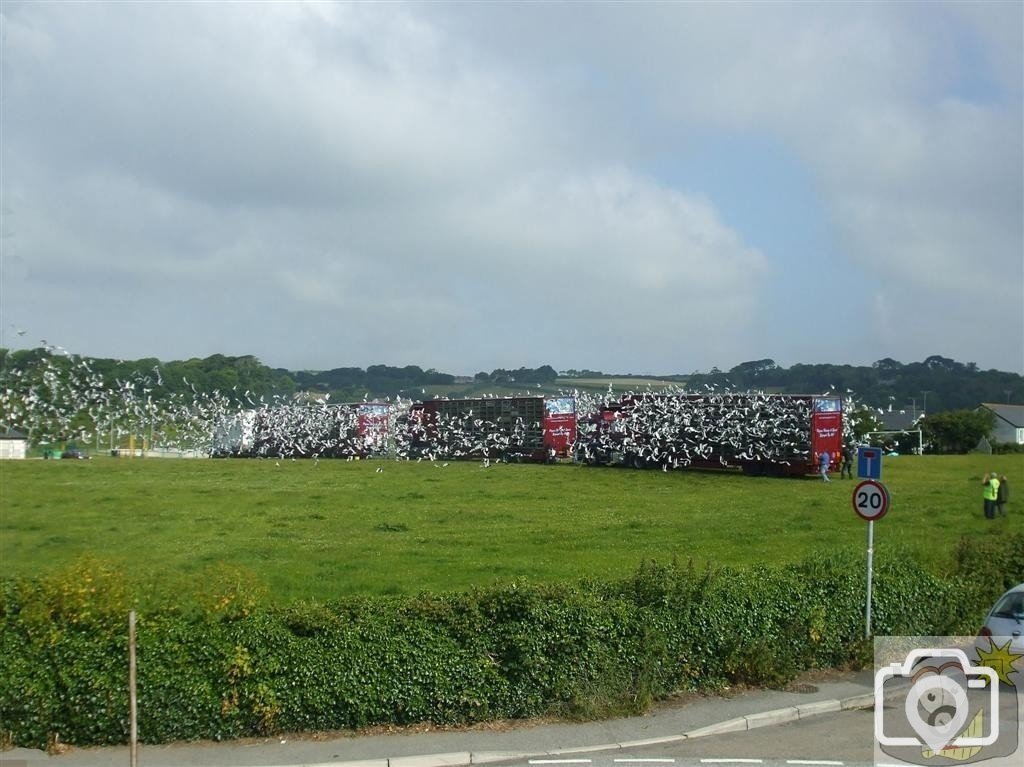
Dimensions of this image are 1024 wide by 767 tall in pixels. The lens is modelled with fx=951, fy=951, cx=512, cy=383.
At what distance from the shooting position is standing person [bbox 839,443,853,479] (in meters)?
39.1

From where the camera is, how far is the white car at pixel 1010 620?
11.8m

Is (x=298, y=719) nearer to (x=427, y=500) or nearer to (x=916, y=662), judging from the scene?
(x=916, y=662)

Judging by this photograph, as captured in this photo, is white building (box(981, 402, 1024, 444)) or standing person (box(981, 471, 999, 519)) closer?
standing person (box(981, 471, 999, 519))

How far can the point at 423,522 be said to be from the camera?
81.9 feet

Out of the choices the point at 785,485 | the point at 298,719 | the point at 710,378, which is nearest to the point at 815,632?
the point at 298,719

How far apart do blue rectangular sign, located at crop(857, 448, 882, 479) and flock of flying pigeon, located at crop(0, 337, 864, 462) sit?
20.3m

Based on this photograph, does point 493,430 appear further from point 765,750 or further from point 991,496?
point 765,750

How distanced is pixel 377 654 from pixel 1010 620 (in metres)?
8.06

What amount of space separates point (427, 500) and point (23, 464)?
43.9ft

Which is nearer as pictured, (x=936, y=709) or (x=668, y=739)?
(x=668, y=739)

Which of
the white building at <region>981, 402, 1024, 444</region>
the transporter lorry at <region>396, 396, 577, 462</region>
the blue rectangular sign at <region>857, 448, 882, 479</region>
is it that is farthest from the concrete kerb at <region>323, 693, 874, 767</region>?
the white building at <region>981, 402, 1024, 444</region>

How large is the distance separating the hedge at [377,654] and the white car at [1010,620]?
233 cm

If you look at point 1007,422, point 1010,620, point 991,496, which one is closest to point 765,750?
point 1010,620

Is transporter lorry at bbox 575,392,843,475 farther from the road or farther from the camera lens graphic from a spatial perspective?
the road
